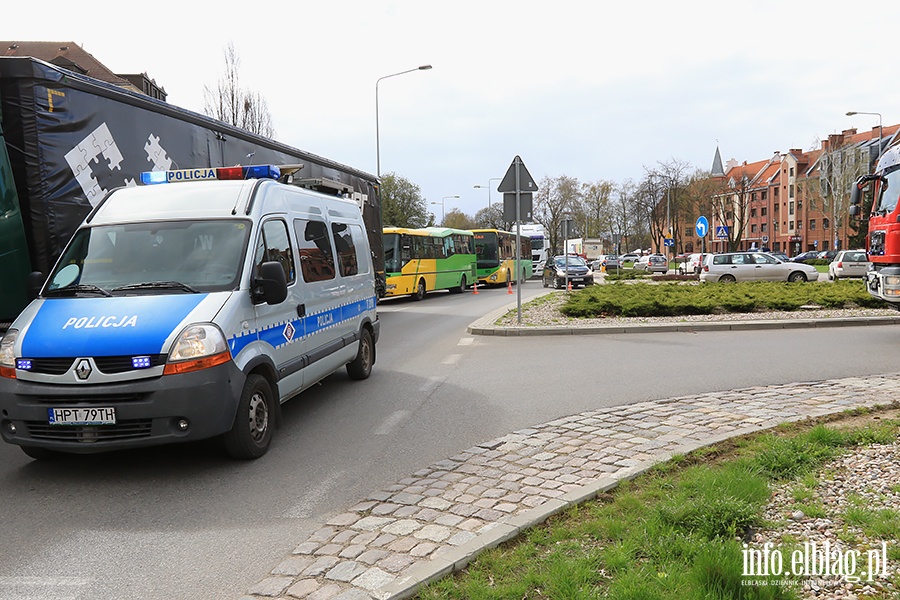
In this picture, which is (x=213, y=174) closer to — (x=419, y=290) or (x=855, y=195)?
(x=855, y=195)

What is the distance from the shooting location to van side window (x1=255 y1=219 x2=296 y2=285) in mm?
6192

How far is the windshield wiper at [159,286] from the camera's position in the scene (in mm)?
5559

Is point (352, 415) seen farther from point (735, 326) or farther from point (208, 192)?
point (735, 326)

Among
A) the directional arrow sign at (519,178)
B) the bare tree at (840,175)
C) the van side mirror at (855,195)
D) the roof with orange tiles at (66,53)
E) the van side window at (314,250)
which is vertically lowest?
the van side window at (314,250)

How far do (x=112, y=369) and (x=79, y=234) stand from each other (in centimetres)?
191

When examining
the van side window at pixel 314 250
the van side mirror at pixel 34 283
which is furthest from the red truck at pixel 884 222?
the van side mirror at pixel 34 283

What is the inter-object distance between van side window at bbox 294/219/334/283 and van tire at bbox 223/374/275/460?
152cm

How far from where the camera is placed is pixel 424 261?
89.6 feet

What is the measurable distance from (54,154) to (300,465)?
424 centimetres

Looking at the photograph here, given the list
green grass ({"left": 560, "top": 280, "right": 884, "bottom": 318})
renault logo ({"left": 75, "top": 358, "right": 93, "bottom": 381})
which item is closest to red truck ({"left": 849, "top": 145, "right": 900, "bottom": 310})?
green grass ({"left": 560, "top": 280, "right": 884, "bottom": 318})

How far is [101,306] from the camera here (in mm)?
5332

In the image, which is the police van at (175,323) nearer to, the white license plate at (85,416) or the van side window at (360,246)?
the white license plate at (85,416)

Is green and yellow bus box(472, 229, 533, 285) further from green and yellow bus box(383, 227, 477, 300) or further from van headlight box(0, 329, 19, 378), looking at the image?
van headlight box(0, 329, 19, 378)

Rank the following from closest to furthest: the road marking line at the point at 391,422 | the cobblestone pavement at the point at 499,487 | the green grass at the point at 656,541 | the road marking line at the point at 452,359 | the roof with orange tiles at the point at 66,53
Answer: the green grass at the point at 656,541
the cobblestone pavement at the point at 499,487
the road marking line at the point at 391,422
the road marking line at the point at 452,359
the roof with orange tiles at the point at 66,53
